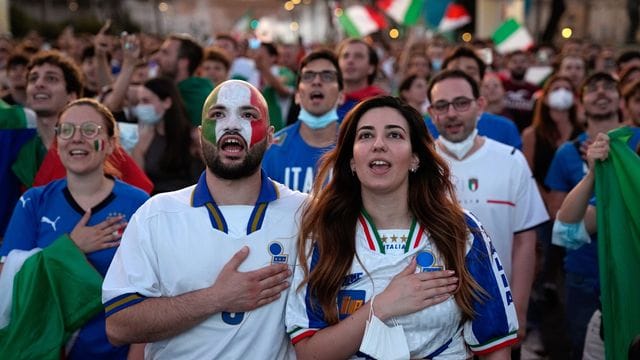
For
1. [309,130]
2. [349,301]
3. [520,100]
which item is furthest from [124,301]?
[520,100]

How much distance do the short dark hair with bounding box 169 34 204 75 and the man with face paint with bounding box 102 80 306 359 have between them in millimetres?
5539

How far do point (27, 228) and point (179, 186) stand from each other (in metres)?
2.69

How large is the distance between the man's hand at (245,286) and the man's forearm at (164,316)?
51mm

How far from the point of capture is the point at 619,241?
4754 mm

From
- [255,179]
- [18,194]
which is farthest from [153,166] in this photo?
[255,179]

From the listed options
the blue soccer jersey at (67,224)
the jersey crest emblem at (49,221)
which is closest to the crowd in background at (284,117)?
the blue soccer jersey at (67,224)

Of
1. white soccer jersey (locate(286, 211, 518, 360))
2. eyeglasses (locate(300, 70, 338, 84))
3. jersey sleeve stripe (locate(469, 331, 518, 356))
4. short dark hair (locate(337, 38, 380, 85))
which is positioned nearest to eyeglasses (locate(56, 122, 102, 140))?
eyeglasses (locate(300, 70, 338, 84))

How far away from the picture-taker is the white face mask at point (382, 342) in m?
3.21

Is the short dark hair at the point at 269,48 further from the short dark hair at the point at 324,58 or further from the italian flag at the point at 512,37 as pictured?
the italian flag at the point at 512,37

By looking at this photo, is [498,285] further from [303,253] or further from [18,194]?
[18,194]

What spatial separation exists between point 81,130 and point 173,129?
265 centimetres

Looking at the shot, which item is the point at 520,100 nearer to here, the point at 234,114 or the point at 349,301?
the point at 234,114

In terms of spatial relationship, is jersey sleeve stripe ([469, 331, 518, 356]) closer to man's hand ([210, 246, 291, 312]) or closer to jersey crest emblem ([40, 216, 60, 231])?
man's hand ([210, 246, 291, 312])

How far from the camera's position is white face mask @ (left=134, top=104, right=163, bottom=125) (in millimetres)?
7453
